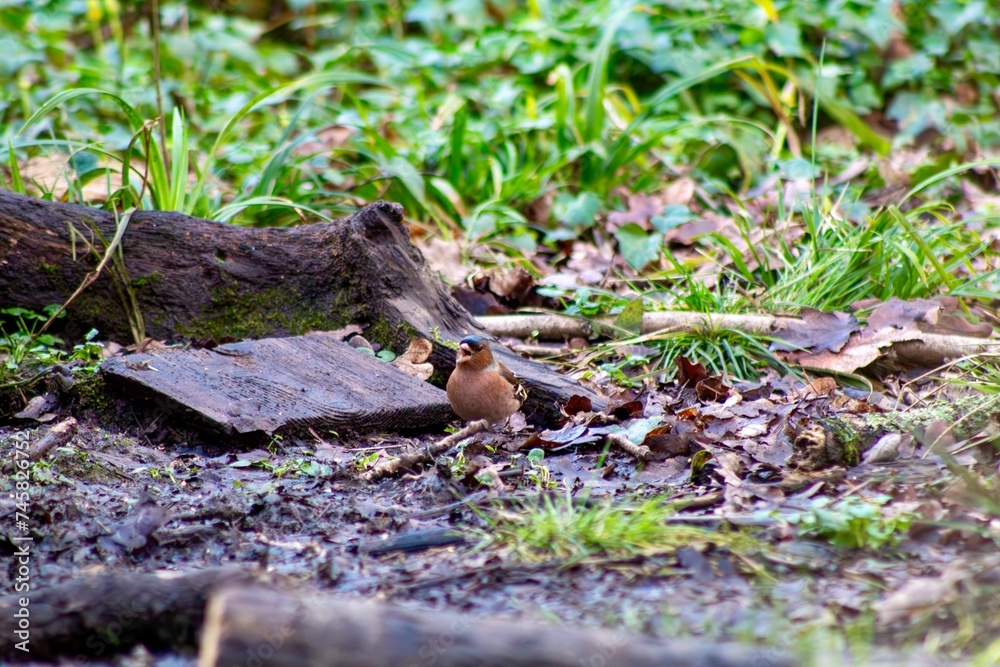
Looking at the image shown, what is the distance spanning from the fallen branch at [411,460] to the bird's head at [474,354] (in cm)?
37

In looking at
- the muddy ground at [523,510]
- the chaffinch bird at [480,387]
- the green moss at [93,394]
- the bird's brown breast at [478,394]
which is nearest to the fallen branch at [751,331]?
the muddy ground at [523,510]

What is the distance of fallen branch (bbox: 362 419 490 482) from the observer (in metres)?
3.09

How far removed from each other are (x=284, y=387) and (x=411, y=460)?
2.44 feet

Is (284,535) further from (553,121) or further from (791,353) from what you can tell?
(553,121)

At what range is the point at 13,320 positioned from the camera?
4039 millimetres

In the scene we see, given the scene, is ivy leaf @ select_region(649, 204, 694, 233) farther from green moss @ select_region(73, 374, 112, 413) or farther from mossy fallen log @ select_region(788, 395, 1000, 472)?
green moss @ select_region(73, 374, 112, 413)

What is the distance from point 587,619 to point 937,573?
0.77m

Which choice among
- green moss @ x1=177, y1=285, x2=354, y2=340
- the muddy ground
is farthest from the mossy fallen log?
green moss @ x1=177, y1=285, x2=354, y2=340

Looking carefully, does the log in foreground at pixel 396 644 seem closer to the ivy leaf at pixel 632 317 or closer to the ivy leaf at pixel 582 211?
the ivy leaf at pixel 632 317

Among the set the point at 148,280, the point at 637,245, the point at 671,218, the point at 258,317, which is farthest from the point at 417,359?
the point at 671,218

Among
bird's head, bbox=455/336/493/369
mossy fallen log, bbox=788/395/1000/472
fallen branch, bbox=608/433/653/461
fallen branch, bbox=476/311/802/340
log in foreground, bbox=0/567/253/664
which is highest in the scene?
log in foreground, bbox=0/567/253/664

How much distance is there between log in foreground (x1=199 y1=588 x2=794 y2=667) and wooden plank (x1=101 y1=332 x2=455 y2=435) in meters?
1.87

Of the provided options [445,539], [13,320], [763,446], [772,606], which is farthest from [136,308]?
[772,606]

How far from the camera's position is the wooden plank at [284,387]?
3426mm
